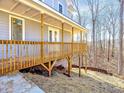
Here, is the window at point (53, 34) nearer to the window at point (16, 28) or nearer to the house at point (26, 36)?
the house at point (26, 36)

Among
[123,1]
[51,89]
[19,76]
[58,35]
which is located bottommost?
[51,89]

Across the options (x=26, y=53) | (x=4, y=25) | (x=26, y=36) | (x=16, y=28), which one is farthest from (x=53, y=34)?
(x=26, y=53)

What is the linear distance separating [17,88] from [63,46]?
5.59 meters

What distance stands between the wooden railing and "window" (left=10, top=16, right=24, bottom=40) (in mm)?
887

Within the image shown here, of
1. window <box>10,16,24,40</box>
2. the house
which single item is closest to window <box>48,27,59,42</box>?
the house

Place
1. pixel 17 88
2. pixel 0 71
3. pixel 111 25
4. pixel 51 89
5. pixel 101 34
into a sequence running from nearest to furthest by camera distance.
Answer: pixel 0 71, pixel 17 88, pixel 51 89, pixel 111 25, pixel 101 34

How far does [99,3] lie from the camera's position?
1523 inches

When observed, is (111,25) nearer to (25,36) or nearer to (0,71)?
(25,36)

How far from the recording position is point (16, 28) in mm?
11234

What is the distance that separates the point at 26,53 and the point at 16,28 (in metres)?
3.24

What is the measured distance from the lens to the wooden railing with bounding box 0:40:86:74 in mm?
6571

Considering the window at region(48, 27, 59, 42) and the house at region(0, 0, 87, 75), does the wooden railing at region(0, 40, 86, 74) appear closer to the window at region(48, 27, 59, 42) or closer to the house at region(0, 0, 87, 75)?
the house at region(0, 0, 87, 75)

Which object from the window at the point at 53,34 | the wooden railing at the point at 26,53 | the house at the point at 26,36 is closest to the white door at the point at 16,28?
the house at the point at 26,36

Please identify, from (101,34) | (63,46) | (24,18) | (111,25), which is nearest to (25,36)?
(24,18)
